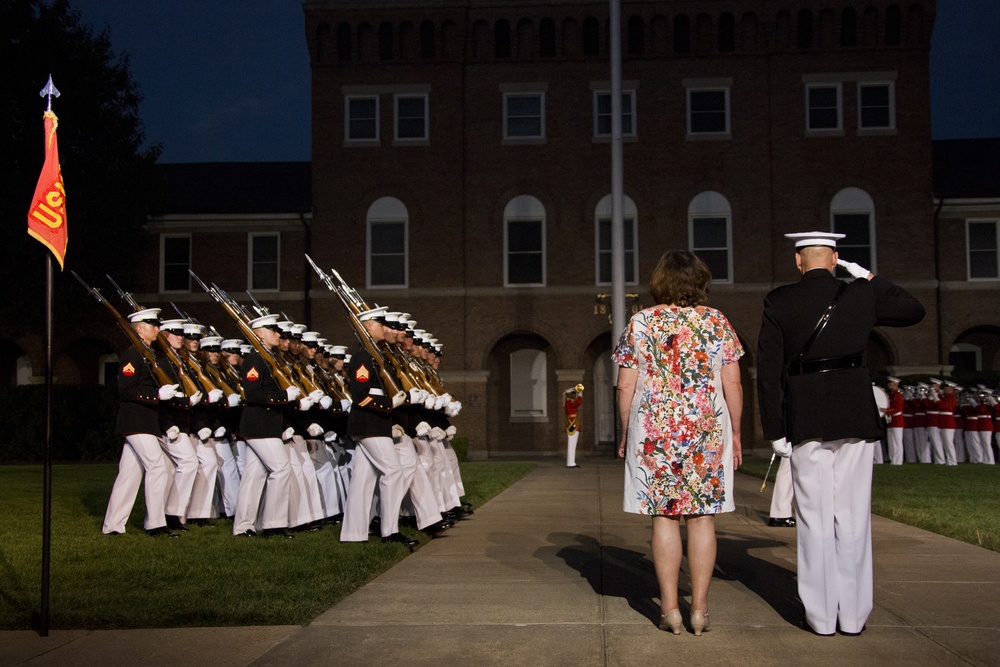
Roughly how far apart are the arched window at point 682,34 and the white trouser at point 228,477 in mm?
24365

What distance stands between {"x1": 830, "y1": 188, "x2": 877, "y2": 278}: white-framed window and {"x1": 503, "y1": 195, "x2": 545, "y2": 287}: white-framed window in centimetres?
896

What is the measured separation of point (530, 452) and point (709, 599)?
27.4 meters

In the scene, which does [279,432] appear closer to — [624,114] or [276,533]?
[276,533]

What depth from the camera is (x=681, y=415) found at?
6227 millimetres

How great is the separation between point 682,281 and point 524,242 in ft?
91.4

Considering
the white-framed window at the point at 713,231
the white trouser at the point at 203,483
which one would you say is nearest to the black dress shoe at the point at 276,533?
the white trouser at the point at 203,483

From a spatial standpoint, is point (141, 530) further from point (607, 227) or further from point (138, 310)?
point (607, 227)

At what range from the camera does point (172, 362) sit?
12.3 metres

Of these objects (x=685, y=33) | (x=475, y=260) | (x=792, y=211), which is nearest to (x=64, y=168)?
(x=475, y=260)

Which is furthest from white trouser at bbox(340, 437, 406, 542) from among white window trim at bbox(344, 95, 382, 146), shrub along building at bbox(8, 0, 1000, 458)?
white window trim at bbox(344, 95, 382, 146)

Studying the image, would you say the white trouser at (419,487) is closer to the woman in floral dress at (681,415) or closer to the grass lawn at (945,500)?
the woman in floral dress at (681,415)

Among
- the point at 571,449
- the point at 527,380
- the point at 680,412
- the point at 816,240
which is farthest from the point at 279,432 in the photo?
the point at 527,380

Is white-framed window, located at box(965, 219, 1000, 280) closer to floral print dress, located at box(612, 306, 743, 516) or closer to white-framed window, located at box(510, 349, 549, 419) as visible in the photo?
white-framed window, located at box(510, 349, 549, 419)

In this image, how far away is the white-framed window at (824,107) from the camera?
33656mm
